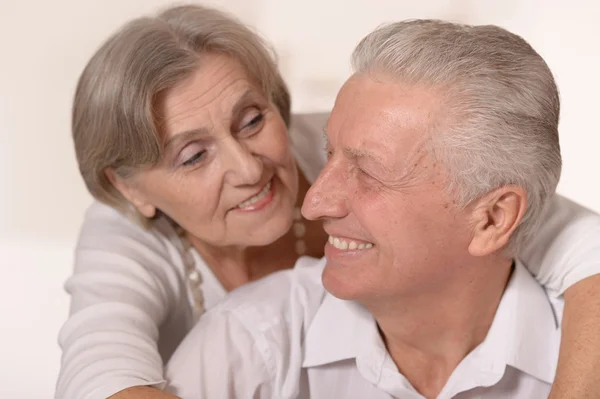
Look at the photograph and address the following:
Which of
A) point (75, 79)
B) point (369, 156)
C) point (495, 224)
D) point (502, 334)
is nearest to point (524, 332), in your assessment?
point (502, 334)

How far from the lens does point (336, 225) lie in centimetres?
156

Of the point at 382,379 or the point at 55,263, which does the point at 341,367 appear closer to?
the point at 382,379

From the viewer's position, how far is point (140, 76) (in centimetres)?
177

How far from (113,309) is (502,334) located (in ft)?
2.56

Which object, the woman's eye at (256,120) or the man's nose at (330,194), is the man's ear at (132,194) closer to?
the woman's eye at (256,120)

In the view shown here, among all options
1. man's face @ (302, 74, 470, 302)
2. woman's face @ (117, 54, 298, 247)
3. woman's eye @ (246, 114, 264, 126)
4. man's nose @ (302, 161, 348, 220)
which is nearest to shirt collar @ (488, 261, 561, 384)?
man's face @ (302, 74, 470, 302)

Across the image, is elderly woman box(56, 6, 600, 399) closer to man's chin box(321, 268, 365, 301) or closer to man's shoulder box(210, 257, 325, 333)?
man's shoulder box(210, 257, 325, 333)

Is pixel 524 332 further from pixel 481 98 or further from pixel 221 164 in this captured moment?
pixel 221 164

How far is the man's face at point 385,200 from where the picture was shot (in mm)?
1428

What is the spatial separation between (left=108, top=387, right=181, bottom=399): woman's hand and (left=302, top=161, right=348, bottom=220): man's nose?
42 centimetres

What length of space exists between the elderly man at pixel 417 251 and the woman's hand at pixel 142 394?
10 centimetres

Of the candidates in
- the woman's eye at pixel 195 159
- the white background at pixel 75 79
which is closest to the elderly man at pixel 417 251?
the woman's eye at pixel 195 159

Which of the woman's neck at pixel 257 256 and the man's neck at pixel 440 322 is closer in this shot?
the man's neck at pixel 440 322

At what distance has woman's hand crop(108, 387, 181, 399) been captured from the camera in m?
1.51
